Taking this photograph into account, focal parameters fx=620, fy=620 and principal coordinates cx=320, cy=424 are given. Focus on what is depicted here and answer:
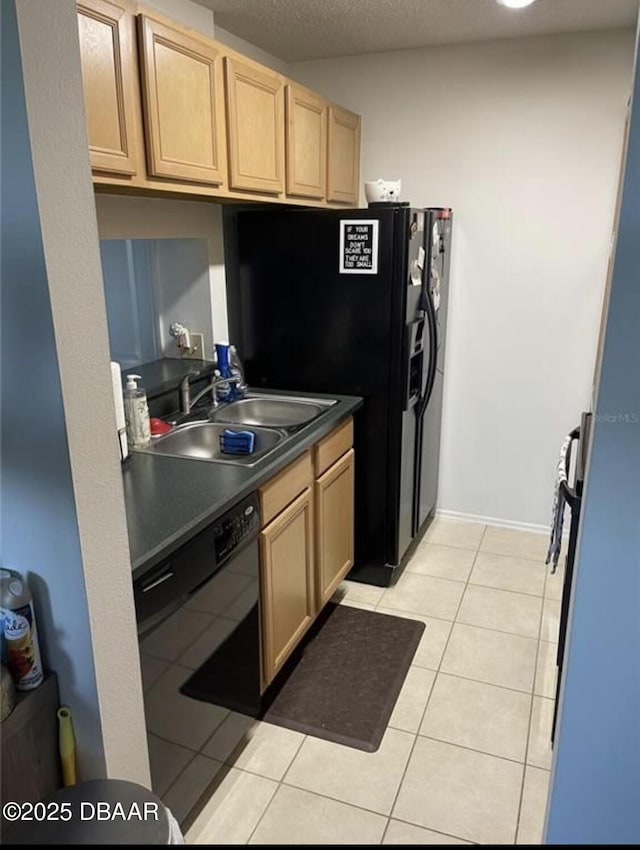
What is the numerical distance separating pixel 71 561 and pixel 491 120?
9.39ft

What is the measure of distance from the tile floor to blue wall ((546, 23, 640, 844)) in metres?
0.37

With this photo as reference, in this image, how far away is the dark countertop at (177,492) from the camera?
1427mm

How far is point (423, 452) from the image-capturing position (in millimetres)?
3139

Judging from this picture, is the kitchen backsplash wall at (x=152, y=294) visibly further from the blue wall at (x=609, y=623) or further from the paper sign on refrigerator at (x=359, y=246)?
the blue wall at (x=609, y=623)

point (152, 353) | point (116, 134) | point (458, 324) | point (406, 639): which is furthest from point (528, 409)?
point (116, 134)

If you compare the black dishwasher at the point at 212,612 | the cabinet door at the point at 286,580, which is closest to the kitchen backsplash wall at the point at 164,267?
the cabinet door at the point at 286,580

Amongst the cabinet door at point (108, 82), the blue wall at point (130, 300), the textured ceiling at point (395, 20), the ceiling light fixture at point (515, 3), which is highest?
the textured ceiling at point (395, 20)

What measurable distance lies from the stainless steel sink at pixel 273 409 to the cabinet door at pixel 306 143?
854 millimetres

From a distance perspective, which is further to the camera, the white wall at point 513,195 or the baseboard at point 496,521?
the baseboard at point 496,521

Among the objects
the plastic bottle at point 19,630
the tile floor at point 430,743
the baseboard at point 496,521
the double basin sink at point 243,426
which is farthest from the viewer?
the baseboard at point 496,521

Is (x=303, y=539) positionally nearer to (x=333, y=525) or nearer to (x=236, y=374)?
(x=333, y=525)

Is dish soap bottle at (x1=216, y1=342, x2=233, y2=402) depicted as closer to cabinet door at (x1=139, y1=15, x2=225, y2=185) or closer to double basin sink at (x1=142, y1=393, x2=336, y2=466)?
double basin sink at (x1=142, y1=393, x2=336, y2=466)

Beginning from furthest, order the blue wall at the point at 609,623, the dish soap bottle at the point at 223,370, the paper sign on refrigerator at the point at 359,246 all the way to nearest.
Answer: the dish soap bottle at the point at 223,370, the paper sign on refrigerator at the point at 359,246, the blue wall at the point at 609,623

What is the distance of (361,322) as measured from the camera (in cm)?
265
